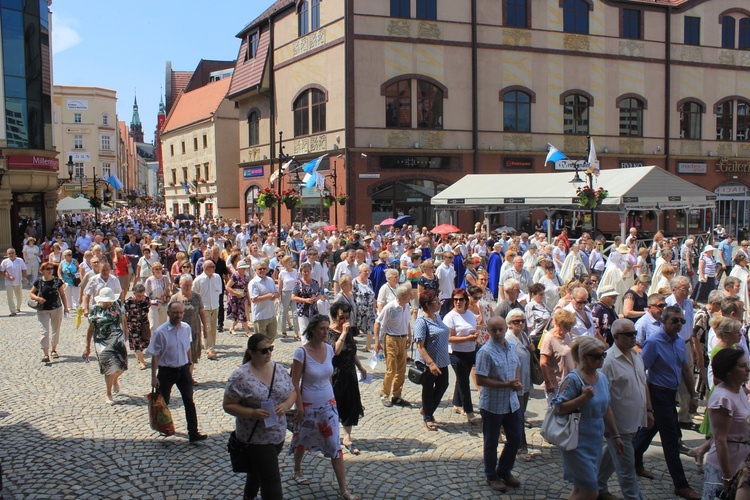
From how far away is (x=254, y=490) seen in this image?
5484 mm

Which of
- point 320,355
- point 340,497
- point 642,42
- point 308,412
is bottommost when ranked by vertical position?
point 340,497

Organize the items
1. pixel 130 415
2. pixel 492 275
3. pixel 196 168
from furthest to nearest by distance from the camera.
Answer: pixel 196 168 → pixel 492 275 → pixel 130 415

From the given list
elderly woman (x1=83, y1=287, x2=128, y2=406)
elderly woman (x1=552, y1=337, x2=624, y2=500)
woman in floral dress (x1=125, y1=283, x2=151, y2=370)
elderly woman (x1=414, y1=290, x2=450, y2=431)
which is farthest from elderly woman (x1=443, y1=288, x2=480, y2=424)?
woman in floral dress (x1=125, y1=283, x2=151, y2=370)

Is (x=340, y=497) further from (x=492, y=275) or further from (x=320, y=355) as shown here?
(x=492, y=275)

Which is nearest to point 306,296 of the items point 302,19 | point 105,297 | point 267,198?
point 105,297

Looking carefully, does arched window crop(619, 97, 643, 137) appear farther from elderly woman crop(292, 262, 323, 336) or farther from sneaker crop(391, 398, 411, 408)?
sneaker crop(391, 398, 411, 408)

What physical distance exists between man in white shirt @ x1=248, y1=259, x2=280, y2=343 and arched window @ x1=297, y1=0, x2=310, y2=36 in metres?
27.2

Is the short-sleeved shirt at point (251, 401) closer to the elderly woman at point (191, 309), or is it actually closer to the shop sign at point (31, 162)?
the elderly woman at point (191, 309)

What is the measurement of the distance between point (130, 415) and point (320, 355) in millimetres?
3397

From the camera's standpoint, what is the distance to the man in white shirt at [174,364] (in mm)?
7152

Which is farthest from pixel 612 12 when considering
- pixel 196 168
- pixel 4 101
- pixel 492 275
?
pixel 196 168

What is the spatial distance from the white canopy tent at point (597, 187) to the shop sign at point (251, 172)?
16109mm

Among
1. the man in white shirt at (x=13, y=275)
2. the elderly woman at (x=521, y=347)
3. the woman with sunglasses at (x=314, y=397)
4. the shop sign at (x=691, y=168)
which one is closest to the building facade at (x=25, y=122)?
the man in white shirt at (x=13, y=275)

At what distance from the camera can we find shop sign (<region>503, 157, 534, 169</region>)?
34.9 metres
